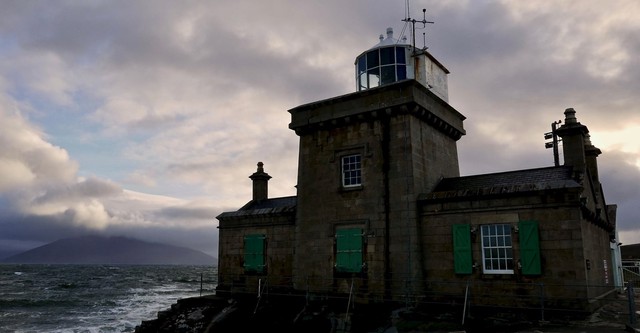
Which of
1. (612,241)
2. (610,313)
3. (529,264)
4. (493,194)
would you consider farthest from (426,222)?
(612,241)

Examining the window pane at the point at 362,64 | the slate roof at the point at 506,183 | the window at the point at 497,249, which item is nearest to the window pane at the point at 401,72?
the window pane at the point at 362,64

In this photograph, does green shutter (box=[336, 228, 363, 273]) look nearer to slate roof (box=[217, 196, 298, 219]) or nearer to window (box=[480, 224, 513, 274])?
slate roof (box=[217, 196, 298, 219])

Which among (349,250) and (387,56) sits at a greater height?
(387,56)

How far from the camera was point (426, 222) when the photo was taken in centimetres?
1606

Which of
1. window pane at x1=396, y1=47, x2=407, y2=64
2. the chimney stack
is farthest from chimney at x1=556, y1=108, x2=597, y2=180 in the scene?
window pane at x1=396, y1=47, x2=407, y2=64

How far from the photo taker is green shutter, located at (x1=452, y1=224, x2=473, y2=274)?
15.0 metres

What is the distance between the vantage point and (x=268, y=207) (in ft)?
75.6

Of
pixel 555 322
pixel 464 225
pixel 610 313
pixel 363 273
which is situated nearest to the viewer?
pixel 555 322

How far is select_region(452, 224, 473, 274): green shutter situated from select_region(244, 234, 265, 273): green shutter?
27.4 feet

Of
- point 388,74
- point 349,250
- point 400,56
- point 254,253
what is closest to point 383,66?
point 388,74

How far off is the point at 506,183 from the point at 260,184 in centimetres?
1254

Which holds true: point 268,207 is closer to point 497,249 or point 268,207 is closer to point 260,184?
point 260,184

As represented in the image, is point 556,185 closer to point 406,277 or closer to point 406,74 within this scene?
point 406,277

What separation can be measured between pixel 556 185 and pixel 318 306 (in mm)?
8423
